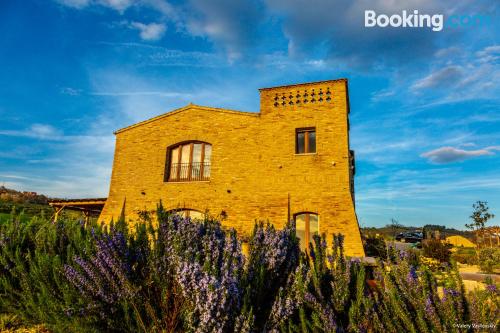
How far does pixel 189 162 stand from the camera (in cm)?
1338

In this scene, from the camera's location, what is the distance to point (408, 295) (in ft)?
7.34

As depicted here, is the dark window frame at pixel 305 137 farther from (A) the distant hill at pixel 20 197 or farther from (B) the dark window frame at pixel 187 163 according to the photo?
(A) the distant hill at pixel 20 197

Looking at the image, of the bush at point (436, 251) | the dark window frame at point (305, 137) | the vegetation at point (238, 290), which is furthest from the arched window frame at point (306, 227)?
the vegetation at point (238, 290)

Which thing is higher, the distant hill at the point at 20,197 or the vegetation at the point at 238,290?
the distant hill at the point at 20,197

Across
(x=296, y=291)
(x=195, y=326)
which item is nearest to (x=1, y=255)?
(x=195, y=326)

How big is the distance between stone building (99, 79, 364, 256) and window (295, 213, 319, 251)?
0.04 meters

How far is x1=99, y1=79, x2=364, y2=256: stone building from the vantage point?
1081 cm

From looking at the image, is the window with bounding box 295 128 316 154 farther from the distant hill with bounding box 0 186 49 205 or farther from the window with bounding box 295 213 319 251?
the distant hill with bounding box 0 186 49 205

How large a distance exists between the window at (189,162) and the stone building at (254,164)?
0.16 feet

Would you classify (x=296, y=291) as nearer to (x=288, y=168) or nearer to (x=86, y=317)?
(x=86, y=317)

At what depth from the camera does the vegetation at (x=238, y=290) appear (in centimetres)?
210

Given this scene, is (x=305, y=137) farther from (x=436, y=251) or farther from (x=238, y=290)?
(x=238, y=290)

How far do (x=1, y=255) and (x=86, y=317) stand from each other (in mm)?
2288

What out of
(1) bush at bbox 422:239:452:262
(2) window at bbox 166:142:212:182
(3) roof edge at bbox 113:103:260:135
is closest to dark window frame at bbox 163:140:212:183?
(2) window at bbox 166:142:212:182
